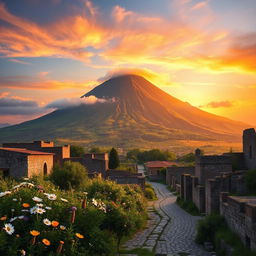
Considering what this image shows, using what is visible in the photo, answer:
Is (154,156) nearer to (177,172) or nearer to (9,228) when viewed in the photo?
(177,172)

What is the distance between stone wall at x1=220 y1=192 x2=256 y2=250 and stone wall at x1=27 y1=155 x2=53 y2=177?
55.6 feet

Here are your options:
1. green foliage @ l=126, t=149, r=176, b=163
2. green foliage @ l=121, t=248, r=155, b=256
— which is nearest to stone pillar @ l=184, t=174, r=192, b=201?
green foliage @ l=121, t=248, r=155, b=256

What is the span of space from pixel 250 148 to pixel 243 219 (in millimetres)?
18756

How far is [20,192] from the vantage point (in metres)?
8.59

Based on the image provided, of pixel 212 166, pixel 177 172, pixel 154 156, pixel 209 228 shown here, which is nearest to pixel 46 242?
pixel 209 228

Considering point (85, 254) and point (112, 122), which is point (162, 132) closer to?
point (112, 122)

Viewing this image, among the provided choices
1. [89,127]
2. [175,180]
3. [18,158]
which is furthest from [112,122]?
[18,158]

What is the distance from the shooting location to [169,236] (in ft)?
55.6

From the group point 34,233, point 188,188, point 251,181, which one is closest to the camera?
point 34,233

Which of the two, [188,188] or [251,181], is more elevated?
[251,181]

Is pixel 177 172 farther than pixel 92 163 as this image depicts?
Yes

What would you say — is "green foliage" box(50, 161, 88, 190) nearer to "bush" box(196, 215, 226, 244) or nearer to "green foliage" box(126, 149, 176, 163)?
"bush" box(196, 215, 226, 244)

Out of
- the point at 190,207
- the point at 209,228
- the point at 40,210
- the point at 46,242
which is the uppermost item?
the point at 40,210

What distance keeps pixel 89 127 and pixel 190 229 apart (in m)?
172
